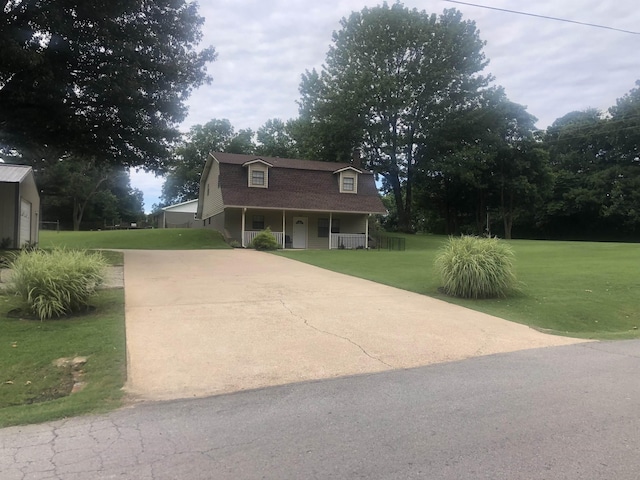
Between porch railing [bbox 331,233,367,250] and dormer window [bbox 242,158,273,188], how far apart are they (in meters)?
5.37

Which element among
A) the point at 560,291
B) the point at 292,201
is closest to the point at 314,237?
the point at 292,201

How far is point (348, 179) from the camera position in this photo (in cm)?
3114

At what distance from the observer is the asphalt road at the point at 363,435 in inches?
127

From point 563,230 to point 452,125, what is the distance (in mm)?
24822

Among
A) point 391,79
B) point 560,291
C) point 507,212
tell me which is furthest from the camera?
point 507,212

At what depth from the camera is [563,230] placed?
2128 inches

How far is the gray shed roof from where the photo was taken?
19.0 m

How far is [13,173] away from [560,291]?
21079 mm

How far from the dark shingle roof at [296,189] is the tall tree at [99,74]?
23.2 feet

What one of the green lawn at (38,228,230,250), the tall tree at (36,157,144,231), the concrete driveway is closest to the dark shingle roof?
the green lawn at (38,228,230,250)

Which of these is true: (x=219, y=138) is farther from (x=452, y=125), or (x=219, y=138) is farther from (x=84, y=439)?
(x=84, y=439)

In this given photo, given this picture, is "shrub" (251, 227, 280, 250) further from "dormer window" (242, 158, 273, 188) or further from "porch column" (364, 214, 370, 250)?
"porch column" (364, 214, 370, 250)

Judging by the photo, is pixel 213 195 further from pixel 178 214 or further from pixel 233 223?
pixel 178 214

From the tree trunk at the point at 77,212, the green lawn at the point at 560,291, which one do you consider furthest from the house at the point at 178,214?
the green lawn at the point at 560,291
